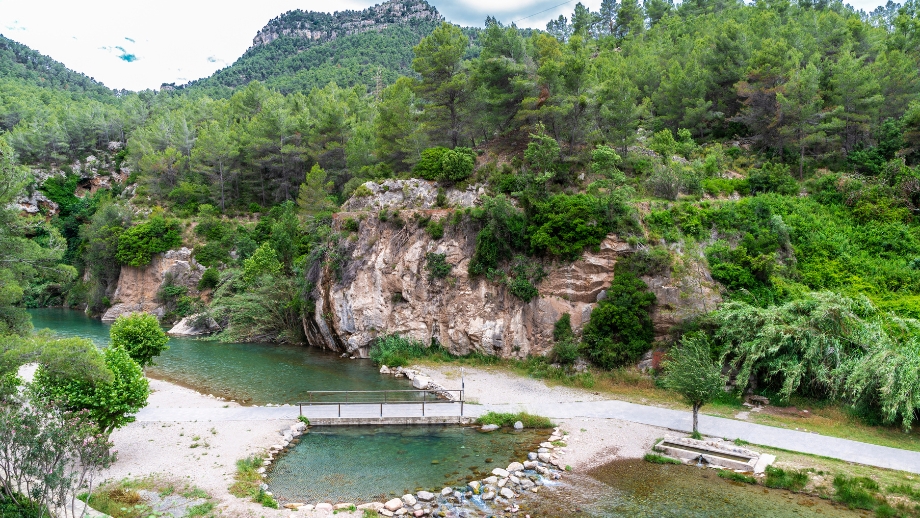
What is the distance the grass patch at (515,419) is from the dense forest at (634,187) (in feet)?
19.9

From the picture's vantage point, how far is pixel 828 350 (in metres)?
19.5

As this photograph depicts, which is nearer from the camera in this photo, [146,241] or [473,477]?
[473,477]

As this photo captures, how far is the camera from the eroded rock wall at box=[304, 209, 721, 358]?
25.9 m

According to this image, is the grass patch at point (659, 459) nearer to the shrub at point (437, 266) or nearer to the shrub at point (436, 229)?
the shrub at point (437, 266)

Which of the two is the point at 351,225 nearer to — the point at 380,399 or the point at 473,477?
the point at 380,399

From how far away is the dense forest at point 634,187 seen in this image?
20.6 meters

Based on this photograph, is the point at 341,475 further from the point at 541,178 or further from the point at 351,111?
the point at 351,111

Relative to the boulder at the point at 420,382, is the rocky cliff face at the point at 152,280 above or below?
above

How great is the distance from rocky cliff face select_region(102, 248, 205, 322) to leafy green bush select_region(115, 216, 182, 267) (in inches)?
28.4

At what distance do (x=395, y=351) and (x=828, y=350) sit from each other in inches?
810

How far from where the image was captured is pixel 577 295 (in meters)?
26.3

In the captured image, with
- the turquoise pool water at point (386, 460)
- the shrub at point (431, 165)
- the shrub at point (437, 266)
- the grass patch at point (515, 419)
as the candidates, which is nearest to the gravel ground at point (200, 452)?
the turquoise pool water at point (386, 460)

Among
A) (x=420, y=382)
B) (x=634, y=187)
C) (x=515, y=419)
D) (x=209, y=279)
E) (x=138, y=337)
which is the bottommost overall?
(x=515, y=419)

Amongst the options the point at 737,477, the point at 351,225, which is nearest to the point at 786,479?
the point at 737,477
